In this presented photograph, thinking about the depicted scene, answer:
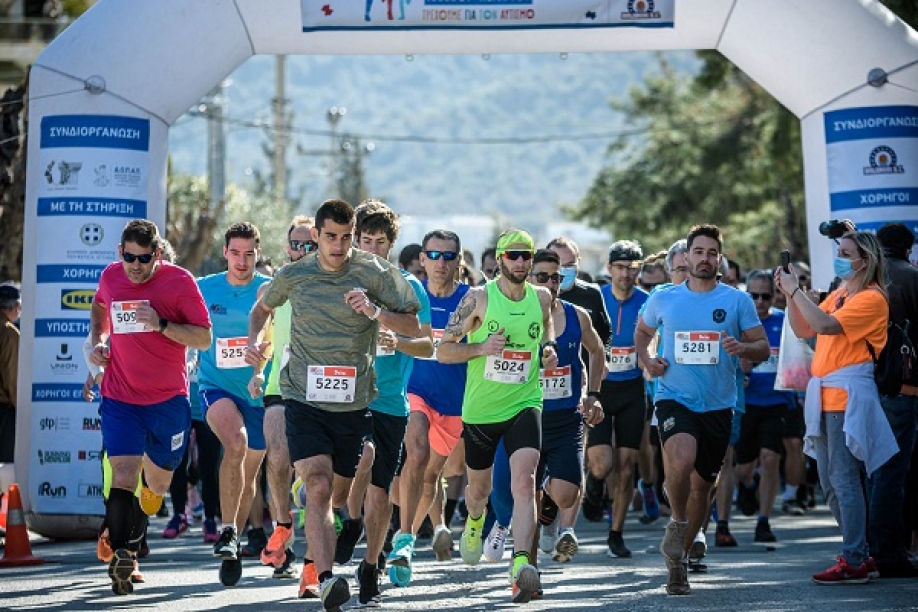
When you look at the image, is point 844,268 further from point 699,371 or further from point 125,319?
point 125,319

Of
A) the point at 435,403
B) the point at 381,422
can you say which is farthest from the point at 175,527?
the point at 381,422

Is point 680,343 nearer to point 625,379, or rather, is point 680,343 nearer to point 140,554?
point 625,379

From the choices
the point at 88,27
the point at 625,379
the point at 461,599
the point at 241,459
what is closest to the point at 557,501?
the point at 461,599

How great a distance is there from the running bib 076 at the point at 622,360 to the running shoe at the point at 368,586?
456 centimetres

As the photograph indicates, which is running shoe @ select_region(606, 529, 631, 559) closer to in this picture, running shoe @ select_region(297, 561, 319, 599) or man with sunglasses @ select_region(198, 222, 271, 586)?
man with sunglasses @ select_region(198, 222, 271, 586)

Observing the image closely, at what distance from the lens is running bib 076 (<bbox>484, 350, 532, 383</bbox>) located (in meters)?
10.3

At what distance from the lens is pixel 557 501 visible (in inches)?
428

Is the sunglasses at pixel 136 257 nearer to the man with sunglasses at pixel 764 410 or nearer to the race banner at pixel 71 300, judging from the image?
the race banner at pixel 71 300

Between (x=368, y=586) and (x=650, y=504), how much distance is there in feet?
→ 21.8

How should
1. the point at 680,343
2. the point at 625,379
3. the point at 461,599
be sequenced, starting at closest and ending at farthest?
the point at 461,599
the point at 680,343
the point at 625,379

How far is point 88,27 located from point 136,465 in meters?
4.97

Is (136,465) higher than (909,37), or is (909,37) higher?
(909,37)

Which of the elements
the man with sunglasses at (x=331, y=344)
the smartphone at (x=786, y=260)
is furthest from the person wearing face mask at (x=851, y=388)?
the man with sunglasses at (x=331, y=344)

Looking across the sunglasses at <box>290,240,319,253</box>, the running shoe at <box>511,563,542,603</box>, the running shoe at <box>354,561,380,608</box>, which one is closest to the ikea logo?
the sunglasses at <box>290,240,319,253</box>
